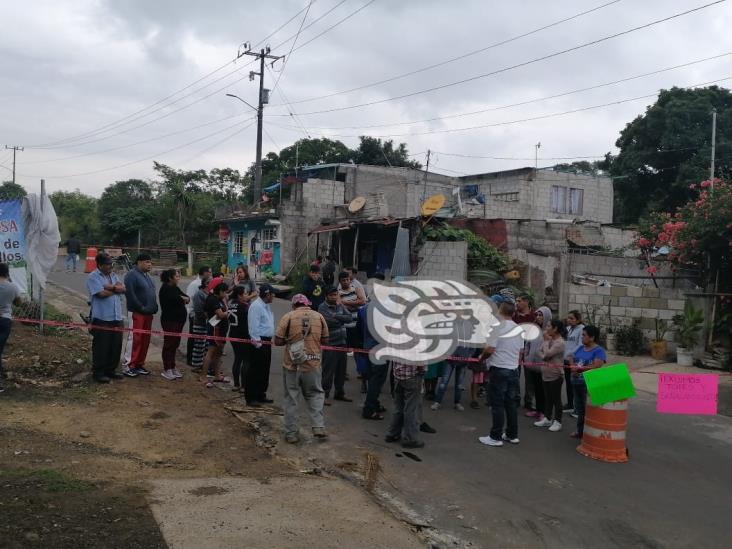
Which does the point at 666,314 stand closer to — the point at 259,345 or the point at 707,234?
the point at 707,234

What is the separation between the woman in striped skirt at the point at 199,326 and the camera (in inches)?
356

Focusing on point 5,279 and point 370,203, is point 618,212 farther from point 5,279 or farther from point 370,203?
point 5,279

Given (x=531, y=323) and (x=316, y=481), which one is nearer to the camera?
(x=316, y=481)

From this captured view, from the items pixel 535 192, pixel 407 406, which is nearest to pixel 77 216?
pixel 535 192

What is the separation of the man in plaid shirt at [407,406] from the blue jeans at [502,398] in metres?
0.81

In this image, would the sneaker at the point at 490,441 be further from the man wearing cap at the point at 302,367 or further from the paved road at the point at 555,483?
the man wearing cap at the point at 302,367

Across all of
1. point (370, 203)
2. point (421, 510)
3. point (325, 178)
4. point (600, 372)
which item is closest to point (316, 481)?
point (421, 510)

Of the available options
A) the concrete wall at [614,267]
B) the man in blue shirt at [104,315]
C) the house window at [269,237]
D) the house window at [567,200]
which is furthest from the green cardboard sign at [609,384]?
the house window at [567,200]

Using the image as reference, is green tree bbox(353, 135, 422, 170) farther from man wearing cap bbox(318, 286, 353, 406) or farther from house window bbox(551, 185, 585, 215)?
man wearing cap bbox(318, 286, 353, 406)

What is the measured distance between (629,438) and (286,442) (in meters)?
4.08

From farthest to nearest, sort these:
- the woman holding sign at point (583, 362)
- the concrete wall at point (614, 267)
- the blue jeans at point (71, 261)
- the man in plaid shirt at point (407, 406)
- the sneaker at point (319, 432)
Answer: the blue jeans at point (71, 261) → the concrete wall at point (614, 267) → the woman holding sign at point (583, 362) → the sneaker at point (319, 432) → the man in plaid shirt at point (407, 406)

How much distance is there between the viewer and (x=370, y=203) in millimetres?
26109

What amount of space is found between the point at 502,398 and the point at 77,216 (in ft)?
185

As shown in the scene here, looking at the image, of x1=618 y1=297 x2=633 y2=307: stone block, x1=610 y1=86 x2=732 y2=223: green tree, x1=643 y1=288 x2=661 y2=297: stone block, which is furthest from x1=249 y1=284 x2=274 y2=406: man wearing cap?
x1=610 y1=86 x2=732 y2=223: green tree
